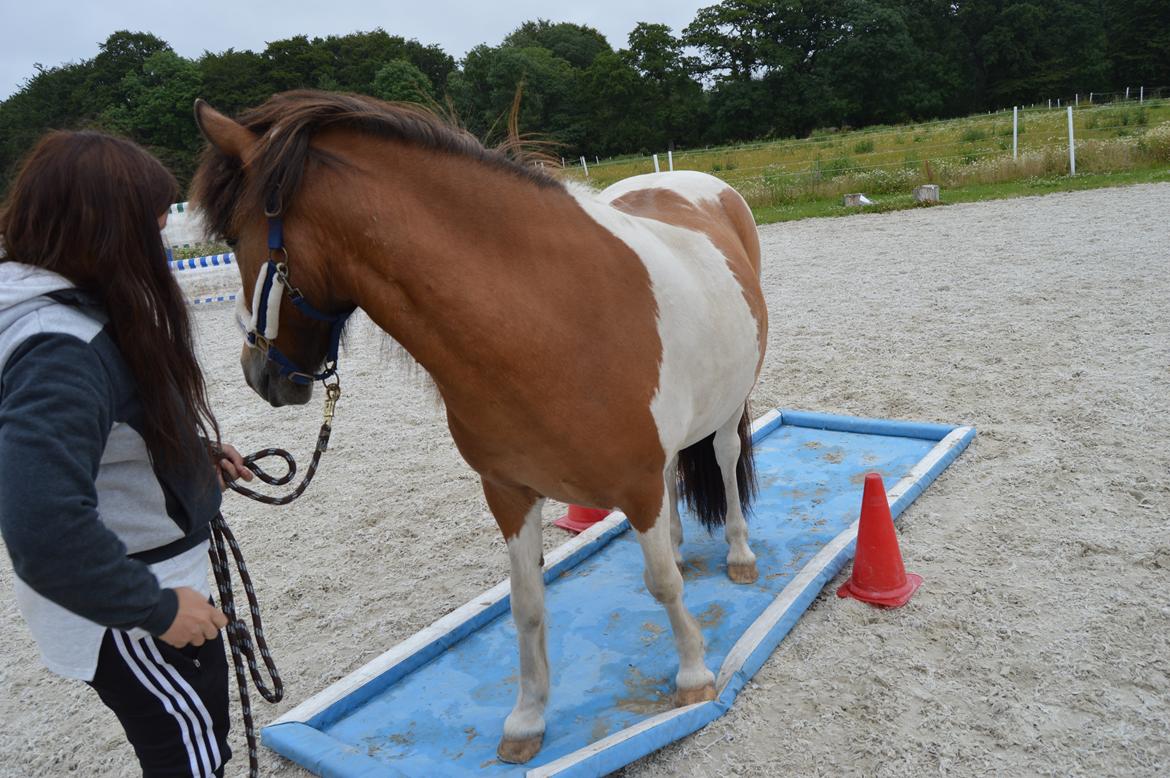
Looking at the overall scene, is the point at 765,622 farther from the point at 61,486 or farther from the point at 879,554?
the point at 61,486

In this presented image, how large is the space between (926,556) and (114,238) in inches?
124

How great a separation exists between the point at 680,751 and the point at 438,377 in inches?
55.7

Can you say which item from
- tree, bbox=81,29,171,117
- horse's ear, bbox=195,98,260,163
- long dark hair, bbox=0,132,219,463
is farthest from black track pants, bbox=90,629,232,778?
tree, bbox=81,29,171,117

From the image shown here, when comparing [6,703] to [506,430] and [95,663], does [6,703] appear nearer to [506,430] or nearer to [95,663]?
[95,663]

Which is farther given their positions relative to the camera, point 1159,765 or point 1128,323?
point 1128,323

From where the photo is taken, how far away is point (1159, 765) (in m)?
1.99

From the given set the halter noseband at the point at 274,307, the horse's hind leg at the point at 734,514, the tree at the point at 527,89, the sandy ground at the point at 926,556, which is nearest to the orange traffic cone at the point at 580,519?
the sandy ground at the point at 926,556

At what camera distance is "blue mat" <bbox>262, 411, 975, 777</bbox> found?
92.7 inches

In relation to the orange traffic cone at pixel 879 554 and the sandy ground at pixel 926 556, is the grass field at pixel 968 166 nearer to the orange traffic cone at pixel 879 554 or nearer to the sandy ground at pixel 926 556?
the sandy ground at pixel 926 556

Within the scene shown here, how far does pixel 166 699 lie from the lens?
58.4 inches

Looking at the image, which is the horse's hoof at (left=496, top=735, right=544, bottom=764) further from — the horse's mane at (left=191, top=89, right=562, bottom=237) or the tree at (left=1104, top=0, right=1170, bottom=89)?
the tree at (left=1104, top=0, right=1170, bottom=89)

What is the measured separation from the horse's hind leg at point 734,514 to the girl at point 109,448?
218cm

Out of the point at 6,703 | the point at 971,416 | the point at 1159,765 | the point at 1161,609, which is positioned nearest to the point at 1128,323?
the point at 971,416

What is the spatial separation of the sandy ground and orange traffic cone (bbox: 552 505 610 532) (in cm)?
36
